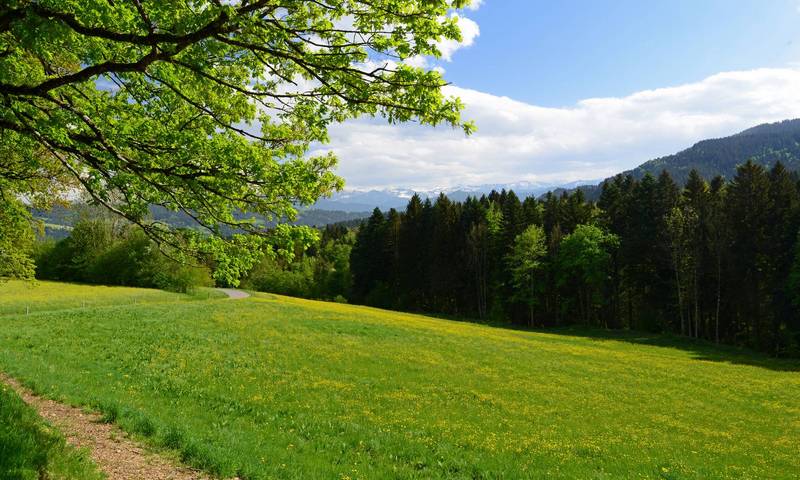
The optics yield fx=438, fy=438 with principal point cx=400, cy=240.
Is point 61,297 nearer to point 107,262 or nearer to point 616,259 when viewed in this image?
point 107,262

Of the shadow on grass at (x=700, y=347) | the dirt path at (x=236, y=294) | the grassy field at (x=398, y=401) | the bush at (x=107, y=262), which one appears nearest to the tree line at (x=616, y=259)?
the shadow on grass at (x=700, y=347)

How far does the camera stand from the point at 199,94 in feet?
26.6

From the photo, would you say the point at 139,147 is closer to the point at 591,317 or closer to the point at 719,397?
the point at 719,397

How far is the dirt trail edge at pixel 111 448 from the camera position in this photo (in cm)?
835

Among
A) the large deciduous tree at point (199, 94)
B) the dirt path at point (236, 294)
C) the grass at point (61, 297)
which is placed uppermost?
the large deciduous tree at point (199, 94)

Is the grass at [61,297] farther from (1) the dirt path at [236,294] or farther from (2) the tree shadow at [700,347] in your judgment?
(2) the tree shadow at [700,347]

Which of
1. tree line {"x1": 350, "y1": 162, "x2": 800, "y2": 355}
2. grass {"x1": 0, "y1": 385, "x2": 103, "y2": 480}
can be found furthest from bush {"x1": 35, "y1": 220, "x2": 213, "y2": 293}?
grass {"x1": 0, "y1": 385, "x2": 103, "y2": 480}

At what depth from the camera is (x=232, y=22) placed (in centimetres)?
550

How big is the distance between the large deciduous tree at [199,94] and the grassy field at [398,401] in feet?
18.3

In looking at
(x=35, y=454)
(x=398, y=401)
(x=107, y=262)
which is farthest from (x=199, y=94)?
(x=107, y=262)

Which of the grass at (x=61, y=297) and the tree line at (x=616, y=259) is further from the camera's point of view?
the tree line at (x=616, y=259)

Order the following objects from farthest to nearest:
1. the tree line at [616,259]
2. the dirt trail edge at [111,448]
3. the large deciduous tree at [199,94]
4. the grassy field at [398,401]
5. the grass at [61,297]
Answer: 1. the tree line at [616,259]
2. the grass at [61,297]
3. the grassy field at [398,401]
4. the dirt trail edge at [111,448]
5. the large deciduous tree at [199,94]

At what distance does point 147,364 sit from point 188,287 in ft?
172

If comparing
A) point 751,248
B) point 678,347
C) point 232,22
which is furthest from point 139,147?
point 751,248
